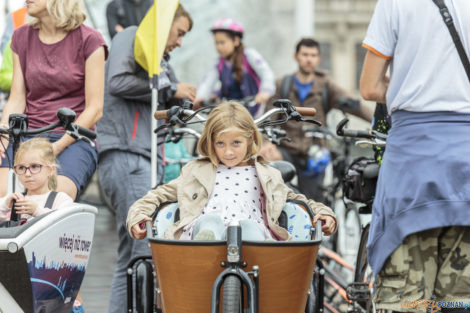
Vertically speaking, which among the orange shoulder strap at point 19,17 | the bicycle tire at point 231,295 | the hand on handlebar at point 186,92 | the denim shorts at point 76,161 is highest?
the orange shoulder strap at point 19,17

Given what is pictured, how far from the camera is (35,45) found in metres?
5.79

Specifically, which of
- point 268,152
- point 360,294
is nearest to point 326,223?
point 360,294

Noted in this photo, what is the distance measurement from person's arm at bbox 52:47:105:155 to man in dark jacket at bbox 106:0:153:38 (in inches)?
167

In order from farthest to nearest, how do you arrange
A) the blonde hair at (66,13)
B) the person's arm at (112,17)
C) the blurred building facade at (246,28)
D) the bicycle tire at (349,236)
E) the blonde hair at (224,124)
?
1. the blurred building facade at (246,28)
2. the person's arm at (112,17)
3. the bicycle tire at (349,236)
4. the blonde hair at (66,13)
5. the blonde hair at (224,124)

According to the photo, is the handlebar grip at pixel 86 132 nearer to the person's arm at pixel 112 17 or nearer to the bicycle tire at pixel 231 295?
the bicycle tire at pixel 231 295

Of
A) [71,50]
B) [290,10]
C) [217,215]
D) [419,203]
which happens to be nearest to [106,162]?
[71,50]

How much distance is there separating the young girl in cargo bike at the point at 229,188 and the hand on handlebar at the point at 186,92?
1.23 meters

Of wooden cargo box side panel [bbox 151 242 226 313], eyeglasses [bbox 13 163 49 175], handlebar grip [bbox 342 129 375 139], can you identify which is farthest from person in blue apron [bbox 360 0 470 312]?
eyeglasses [bbox 13 163 49 175]

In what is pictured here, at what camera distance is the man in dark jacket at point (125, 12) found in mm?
9969

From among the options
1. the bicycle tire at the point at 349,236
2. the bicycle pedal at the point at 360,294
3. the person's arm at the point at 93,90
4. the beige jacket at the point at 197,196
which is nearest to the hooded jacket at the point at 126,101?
the person's arm at the point at 93,90

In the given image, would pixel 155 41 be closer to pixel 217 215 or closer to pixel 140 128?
pixel 140 128

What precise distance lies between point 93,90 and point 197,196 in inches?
45.5

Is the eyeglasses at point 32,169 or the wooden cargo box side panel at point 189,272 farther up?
the eyeglasses at point 32,169

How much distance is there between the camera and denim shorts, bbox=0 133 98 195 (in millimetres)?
5473
